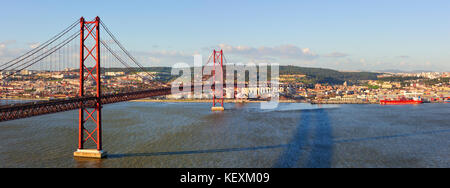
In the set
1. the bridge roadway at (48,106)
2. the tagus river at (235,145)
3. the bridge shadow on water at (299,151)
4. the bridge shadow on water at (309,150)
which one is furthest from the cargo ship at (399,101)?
the bridge roadway at (48,106)

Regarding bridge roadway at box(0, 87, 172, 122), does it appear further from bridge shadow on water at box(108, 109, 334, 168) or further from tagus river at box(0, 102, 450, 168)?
bridge shadow on water at box(108, 109, 334, 168)

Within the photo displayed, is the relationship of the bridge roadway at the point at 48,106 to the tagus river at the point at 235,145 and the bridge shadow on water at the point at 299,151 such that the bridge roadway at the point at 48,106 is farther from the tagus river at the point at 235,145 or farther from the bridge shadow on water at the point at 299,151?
the bridge shadow on water at the point at 299,151

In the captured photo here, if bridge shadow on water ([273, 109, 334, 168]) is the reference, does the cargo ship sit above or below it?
above

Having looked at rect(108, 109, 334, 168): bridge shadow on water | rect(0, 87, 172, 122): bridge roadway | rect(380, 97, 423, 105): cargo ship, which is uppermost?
rect(0, 87, 172, 122): bridge roadway

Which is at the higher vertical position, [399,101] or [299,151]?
[399,101]

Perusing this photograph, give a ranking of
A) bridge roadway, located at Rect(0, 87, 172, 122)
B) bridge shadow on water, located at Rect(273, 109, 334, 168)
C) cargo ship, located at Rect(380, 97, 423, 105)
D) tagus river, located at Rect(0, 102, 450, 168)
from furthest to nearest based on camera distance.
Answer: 1. cargo ship, located at Rect(380, 97, 423, 105)
2. tagus river, located at Rect(0, 102, 450, 168)
3. bridge shadow on water, located at Rect(273, 109, 334, 168)
4. bridge roadway, located at Rect(0, 87, 172, 122)

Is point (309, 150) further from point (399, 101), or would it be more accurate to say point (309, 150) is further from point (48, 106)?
point (399, 101)

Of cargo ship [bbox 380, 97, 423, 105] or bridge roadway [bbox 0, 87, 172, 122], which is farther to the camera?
cargo ship [bbox 380, 97, 423, 105]

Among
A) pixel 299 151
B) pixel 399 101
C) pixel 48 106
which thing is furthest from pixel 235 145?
pixel 399 101

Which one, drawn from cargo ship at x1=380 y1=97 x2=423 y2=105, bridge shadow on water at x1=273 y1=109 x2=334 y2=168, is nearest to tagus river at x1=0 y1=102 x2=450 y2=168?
bridge shadow on water at x1=273 y1=109 x2=334 y2=168
